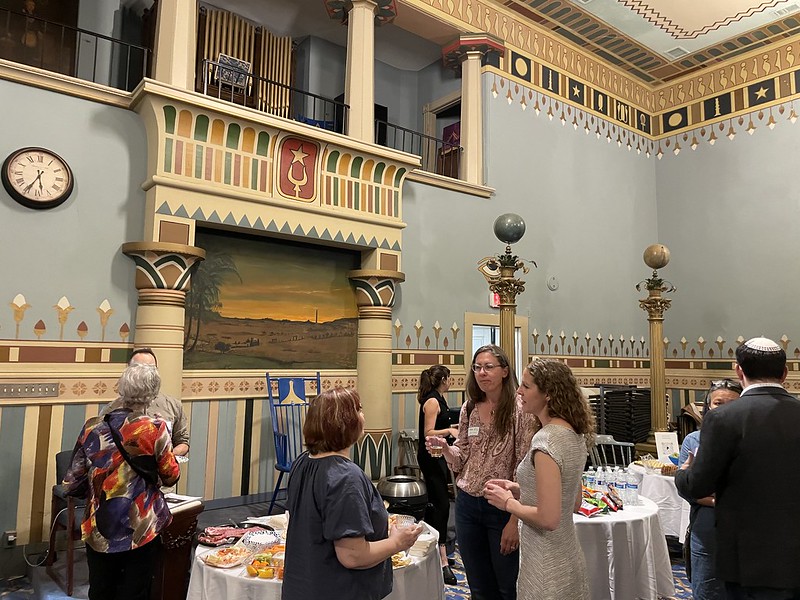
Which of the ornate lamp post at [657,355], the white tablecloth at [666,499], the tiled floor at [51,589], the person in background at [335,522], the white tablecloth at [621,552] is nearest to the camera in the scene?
the person in background at [335,522]

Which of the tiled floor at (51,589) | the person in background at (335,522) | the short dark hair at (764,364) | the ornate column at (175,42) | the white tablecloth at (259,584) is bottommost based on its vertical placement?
the tiled floor at (51,589)

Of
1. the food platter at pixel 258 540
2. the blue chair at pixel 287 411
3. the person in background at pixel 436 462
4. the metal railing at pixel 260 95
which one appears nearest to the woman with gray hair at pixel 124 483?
the food platter at pixel 258 540

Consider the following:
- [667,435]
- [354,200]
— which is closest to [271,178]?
[354,200]

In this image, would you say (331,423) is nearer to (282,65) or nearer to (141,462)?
(141,462)

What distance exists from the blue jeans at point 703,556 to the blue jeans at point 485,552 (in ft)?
2.33

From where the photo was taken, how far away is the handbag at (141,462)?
2.16 m

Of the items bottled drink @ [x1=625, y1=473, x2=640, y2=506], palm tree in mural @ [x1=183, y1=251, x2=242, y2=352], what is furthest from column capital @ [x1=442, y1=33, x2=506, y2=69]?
bottled drink @ [x1=625, y1=473, x2=640, y2=506]

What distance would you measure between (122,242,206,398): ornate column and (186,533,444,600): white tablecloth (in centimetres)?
250

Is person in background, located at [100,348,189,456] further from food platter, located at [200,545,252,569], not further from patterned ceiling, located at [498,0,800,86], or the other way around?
patterned ceiling, located at [498,0,800,86]

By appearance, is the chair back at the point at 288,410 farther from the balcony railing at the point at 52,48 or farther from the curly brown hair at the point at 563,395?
the curly brown hair at the point at 563,395

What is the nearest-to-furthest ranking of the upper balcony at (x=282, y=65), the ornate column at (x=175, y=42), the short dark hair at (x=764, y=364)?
the short dark hair at (x=764, y=364) < the ornate column at (x=175, y=42) < the upper balcony at (x=282, y=65)

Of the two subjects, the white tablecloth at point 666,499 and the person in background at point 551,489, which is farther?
the white tablecloth at point 666,499

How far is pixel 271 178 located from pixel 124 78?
275 centimetres

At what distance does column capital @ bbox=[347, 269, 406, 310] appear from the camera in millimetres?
5941
